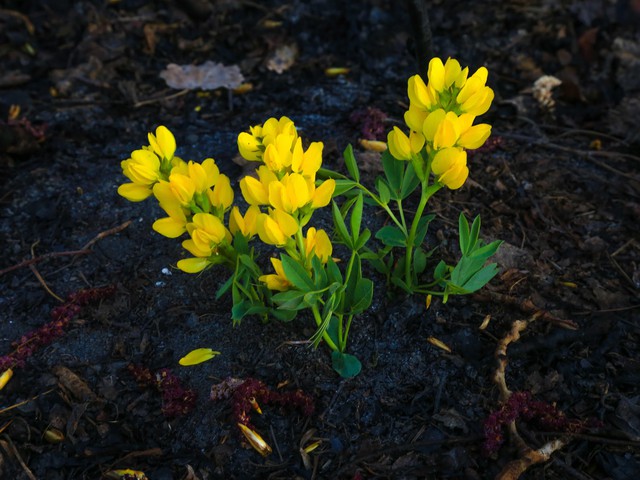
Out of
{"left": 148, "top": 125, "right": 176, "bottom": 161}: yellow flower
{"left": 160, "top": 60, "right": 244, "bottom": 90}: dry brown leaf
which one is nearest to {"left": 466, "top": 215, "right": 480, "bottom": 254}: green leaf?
{"left": 148, "top": 125, "right": 176, "bottom": 161}: yellow flower

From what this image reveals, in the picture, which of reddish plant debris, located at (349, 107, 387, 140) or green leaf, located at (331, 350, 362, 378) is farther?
reddish plant debris, located at (349, 107, 387, 140)

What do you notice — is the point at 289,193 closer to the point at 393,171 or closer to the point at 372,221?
the point at 393,171

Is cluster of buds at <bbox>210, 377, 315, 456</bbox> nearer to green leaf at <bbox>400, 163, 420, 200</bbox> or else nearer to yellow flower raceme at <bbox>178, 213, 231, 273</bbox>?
yellow flower raceme at <bbox>178, 213, 231, 273</bbox>

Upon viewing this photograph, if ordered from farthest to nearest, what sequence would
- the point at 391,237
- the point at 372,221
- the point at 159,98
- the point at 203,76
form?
the point at 203,76 → the point at 159,98 → the point at 372,221 → the point at 391,237

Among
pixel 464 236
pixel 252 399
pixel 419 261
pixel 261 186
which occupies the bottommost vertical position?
pixel 252 399

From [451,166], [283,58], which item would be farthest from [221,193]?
[283,58]
